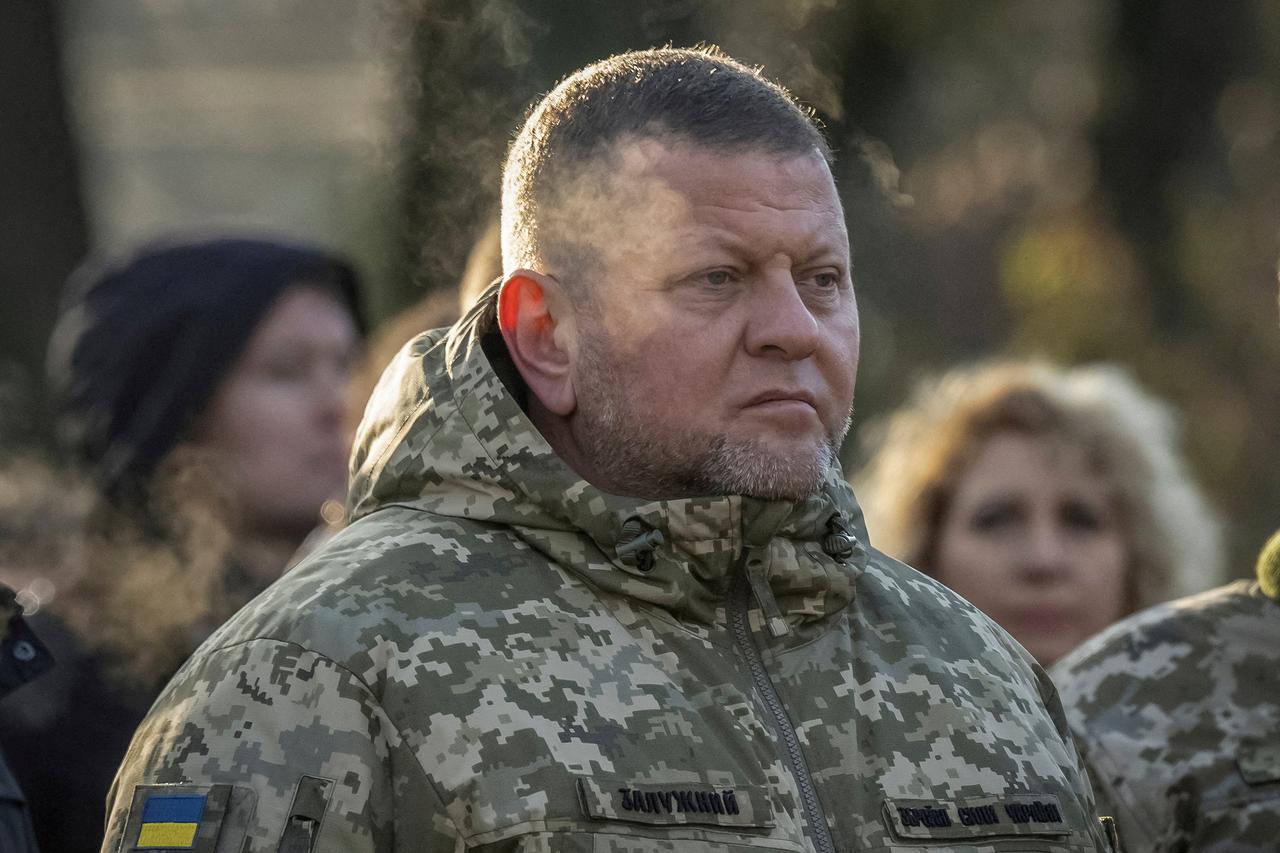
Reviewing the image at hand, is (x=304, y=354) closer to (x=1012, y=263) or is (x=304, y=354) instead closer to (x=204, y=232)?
(x=204, y=232)

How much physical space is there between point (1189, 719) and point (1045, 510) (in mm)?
1582

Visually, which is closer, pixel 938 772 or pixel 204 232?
pixel 938 772

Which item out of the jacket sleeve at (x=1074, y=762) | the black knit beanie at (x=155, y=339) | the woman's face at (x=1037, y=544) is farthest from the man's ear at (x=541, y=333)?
the woman's face at (x=1037, y=544)

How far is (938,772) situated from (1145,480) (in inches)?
110

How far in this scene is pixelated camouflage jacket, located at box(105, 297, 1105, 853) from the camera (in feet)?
9.02

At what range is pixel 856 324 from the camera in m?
3.25

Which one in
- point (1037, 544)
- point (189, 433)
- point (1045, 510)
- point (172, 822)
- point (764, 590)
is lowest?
point (172, 822)

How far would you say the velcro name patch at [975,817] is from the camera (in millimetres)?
3002

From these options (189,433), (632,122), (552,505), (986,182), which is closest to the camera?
(552,505)

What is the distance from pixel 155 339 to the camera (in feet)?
17.0

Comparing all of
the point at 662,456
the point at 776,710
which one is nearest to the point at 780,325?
the point at 662,456

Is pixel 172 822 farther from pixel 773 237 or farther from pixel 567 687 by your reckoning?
pixel 773 237

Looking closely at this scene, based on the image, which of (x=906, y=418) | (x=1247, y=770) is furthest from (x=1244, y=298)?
(x=1247, y=770)

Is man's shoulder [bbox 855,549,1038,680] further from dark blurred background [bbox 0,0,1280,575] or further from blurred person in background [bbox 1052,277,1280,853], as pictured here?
dark blurred background [bbox 0,0,1280,575]
